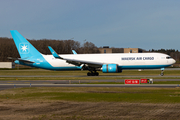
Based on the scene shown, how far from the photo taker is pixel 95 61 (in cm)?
4844

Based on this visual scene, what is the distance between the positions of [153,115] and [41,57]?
40.8 m

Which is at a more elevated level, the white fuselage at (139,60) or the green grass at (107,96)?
the white fuselage at (139,60)

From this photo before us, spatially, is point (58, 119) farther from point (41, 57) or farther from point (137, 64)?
point (41, 57)

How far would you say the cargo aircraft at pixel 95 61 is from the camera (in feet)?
152

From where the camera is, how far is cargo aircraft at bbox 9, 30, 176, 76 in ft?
152

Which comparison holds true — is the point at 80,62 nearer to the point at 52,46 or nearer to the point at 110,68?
the point at 110,68

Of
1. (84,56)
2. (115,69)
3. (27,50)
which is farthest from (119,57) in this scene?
(27,50)

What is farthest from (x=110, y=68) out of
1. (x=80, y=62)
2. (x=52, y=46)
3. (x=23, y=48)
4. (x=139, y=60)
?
(x=52, y=46)

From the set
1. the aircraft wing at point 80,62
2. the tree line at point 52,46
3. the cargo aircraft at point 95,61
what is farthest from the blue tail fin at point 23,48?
the tree line at point 52,46

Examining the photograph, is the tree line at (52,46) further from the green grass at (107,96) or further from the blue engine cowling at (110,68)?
the green grass at (107,96)

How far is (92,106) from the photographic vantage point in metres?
15.9

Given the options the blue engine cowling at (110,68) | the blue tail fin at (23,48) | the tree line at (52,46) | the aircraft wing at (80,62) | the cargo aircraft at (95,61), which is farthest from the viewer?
the tree line at (52,46)

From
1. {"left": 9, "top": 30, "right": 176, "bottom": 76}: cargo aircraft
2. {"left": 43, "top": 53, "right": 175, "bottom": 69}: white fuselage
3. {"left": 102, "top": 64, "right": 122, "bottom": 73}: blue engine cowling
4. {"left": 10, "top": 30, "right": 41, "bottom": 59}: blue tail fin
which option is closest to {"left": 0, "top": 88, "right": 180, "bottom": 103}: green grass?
{"left": 102, "top": 64, "right": 122, "bottom": 73}: blue engine cowling

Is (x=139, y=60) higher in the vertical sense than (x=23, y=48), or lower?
lower
